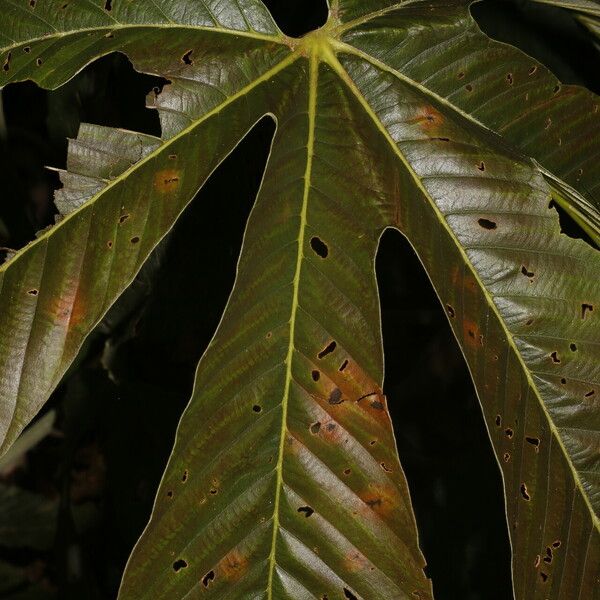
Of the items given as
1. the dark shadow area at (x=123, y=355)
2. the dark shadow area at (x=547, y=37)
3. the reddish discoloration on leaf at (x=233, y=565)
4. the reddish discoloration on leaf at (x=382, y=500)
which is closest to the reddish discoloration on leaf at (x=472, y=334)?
the reddish discoloration on leaf at (x=382, y=500)

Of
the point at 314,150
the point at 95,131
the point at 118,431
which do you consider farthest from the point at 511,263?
the point at 118,431

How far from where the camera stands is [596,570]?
26.5 inches

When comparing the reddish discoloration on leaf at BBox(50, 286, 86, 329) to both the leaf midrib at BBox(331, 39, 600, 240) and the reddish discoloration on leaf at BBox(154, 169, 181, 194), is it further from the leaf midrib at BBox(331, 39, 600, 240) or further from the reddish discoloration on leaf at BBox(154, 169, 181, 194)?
the leaf midrib at BBox(331, 39, 600, 240)

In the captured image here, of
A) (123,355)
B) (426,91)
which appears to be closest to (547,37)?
(426,91)

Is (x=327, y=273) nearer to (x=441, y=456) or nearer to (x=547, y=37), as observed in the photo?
(x=547, y=37)

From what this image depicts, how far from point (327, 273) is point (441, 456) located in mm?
744

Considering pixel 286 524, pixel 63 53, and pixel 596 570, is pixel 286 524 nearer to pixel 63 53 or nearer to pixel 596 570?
pixel 596 570

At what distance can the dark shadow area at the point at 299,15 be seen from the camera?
108 centimetres

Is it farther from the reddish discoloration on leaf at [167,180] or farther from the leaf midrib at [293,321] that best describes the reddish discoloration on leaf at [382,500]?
the reddish discoloration on leaf at [167,180]

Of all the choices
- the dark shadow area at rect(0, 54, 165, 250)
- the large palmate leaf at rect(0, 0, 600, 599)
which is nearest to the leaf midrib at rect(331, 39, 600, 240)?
the large palmate leaf at rect(0, 0, 600, 599)

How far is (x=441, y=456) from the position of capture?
133cm

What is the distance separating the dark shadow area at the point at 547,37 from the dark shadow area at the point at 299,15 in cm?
20

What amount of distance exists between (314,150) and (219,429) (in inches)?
9.5

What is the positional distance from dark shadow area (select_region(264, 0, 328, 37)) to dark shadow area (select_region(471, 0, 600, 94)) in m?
0.20
